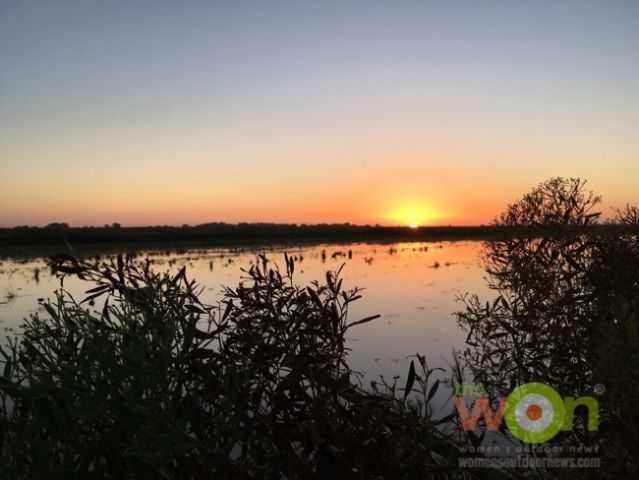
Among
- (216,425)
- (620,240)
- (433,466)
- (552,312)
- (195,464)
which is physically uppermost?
(620,240)

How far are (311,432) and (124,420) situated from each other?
953 mm

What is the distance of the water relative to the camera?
10.7m

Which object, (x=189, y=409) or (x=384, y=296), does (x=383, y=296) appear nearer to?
(x=384, y=296)

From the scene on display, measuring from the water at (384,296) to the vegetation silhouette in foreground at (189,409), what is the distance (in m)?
0.55

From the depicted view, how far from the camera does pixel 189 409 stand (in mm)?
2600

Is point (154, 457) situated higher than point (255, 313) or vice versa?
point (255, 313)

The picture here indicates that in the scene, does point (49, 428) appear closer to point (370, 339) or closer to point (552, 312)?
point (552, 312)

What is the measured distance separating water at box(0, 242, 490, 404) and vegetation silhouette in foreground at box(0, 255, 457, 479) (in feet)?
1.81

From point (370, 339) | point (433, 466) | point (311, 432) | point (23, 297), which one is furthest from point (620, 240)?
point (23, 297)

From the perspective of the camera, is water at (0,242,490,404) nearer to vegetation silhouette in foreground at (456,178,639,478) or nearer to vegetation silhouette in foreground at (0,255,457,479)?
vegetation silhouette in foreground at (0,255,457,479)

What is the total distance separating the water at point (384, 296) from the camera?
35.1 ft

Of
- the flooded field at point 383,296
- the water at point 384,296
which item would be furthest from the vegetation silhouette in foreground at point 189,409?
the water at point 384,296

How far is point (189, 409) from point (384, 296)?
16449 millimetres

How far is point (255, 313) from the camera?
3.31 m
